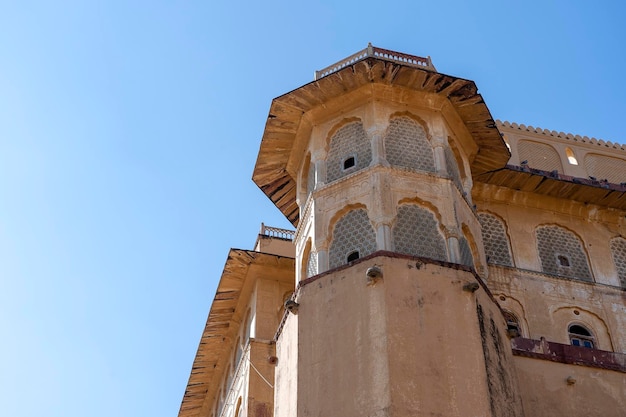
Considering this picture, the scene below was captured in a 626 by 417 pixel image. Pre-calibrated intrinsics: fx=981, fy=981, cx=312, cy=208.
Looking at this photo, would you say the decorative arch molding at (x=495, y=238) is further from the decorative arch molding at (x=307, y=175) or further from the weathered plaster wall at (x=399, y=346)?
the weathered plaster wall at (x=399, y=346)

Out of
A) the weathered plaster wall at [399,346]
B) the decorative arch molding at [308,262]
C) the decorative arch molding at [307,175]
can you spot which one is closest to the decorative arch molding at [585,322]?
the weathered plaster wall at [399,346]

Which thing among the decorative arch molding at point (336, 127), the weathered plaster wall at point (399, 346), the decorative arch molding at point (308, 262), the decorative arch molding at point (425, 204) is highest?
the decorative arch molding at point (336, 127)

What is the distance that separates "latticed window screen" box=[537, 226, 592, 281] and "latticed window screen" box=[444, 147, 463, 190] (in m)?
2.61

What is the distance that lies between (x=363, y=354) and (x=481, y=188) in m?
6.52

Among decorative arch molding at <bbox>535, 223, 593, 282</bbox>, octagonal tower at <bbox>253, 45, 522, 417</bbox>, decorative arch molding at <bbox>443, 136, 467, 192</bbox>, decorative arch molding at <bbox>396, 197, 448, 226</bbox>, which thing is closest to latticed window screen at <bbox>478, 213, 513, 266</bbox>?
decorative arch molding at <bbox>535, 223, 593, 282</bbox>

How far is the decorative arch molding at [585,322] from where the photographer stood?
16.8 metres

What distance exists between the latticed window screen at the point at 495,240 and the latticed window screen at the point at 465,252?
7.48 feet

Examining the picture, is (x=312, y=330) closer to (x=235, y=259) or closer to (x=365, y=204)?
(x=365, y=204)

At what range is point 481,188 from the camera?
18.2m

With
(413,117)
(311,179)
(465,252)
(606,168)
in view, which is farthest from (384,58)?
(606,168)

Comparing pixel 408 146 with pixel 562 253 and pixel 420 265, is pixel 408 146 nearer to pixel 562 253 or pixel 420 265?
Result: pixel 420 265

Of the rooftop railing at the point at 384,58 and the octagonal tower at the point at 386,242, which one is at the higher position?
the rooftop railing at the point at 384,58

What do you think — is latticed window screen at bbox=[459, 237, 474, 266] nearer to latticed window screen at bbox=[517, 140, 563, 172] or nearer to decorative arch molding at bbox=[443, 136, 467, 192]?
decorative arch molding at bbox=[443, 136, 467, 192]

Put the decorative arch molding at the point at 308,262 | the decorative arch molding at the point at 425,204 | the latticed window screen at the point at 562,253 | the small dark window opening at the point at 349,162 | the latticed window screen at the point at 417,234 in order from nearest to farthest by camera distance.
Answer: the latticed window screen at the point at 417,234 < the decorative arch molding at the point at 425,204 < the decorative arch molding at the point at 308,262 < the small dark window opening at the point at 349,162 < the latticed window screen at the point at 562,253
